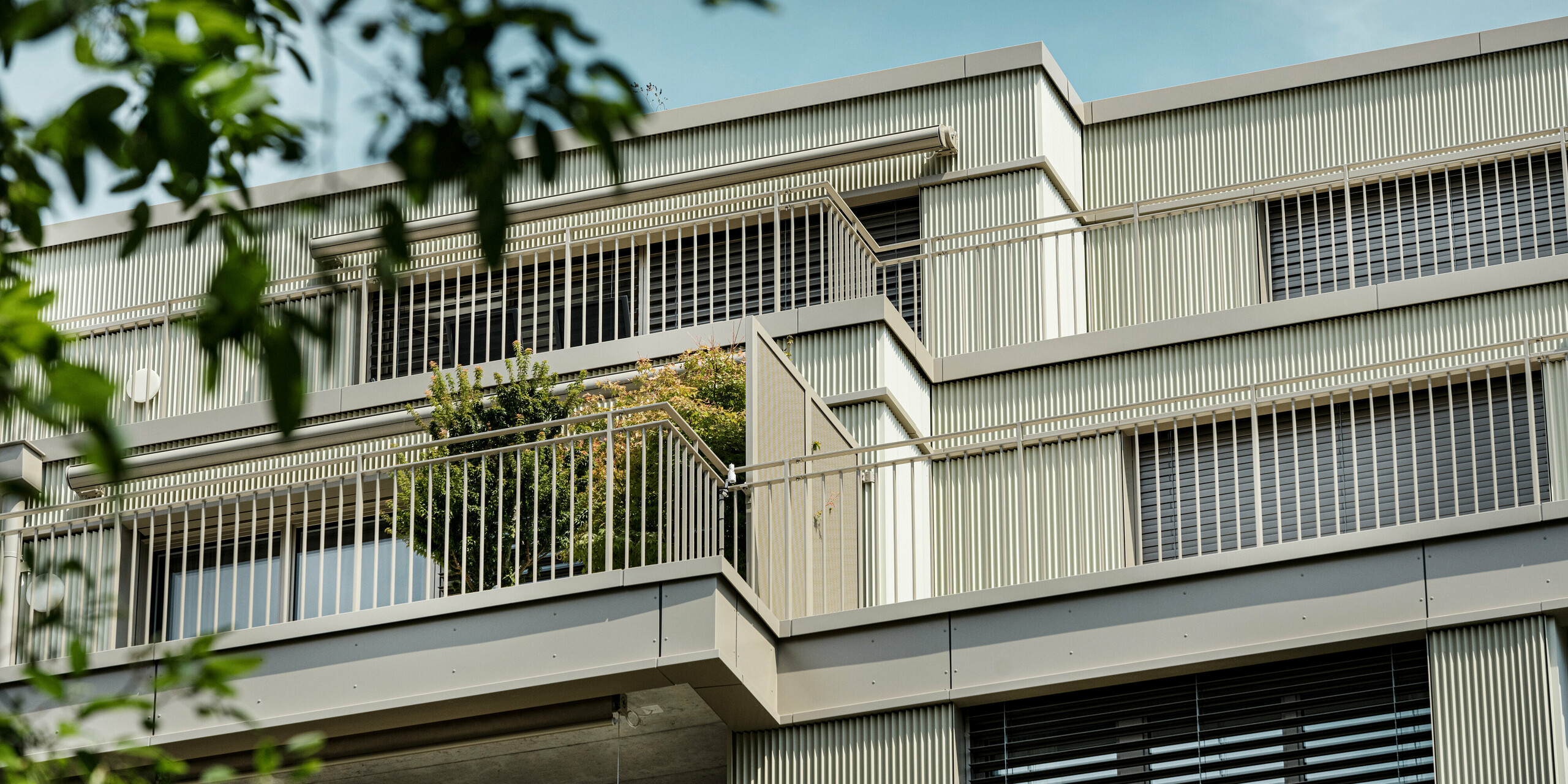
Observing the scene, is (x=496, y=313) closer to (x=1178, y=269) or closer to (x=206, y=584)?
(x=206, y=584)

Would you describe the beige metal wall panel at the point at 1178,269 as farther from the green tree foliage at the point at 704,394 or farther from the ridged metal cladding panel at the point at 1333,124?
the green tree foliage at the point at 704,394

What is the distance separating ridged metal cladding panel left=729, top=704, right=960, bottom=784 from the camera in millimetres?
10414

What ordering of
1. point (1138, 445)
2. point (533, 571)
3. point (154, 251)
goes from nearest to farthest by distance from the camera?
point (533, 571), point (1138, 445), point (154, 251)

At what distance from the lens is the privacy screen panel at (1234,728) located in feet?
32.3

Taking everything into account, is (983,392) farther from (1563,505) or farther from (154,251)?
(154,251)

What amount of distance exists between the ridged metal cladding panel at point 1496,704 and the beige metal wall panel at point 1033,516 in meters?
3.12

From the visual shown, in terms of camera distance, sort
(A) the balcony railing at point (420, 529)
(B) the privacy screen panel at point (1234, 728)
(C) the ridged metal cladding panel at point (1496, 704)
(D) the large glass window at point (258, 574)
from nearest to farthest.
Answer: (C) the ridged metal cladding panel at point (1496, 704) → (B) the privacy screen panel at point (1234, 728) → (A) the balcony railing at point (420, 529) → (D) the large glass window at point (258, 574)

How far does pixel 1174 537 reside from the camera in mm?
13742

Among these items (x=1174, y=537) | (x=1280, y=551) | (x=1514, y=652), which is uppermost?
(x=1174, y=537)

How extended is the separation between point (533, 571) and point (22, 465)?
726 centimetres

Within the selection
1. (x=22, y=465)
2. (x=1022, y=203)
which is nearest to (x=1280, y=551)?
(x=1022, y=203)

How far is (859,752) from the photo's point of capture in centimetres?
1056

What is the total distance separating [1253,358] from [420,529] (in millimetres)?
6067

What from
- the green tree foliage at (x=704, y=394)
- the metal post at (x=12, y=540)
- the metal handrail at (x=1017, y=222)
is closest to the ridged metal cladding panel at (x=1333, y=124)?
the metal handrail at (x=1017, y=222)
